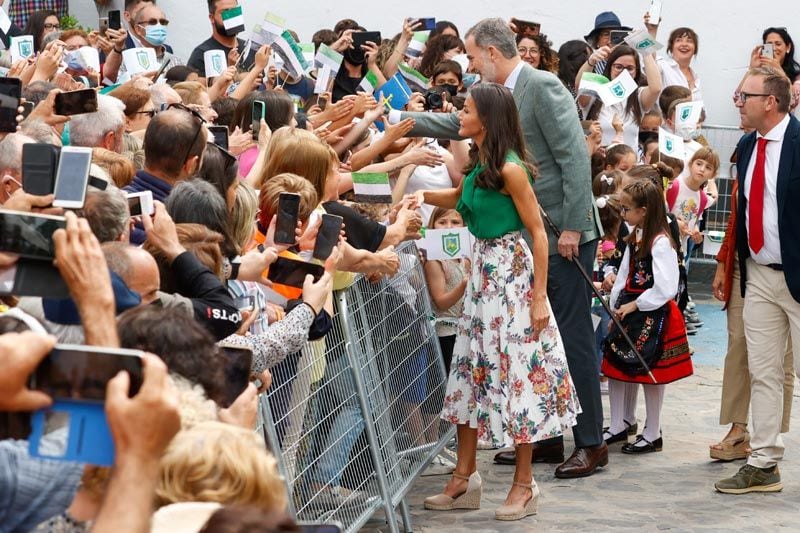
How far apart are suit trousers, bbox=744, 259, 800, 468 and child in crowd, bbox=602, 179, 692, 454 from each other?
0.61 meters

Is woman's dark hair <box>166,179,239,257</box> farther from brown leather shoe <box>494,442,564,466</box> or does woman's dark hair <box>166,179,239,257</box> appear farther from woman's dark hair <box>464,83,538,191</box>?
brown leather shoe <box>494,442,564,466</box>

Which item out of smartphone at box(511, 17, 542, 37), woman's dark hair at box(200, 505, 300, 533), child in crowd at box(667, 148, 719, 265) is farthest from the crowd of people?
smartphone at box(511, 17, 542, 37)

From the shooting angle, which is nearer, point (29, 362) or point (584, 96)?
point (29, 362)

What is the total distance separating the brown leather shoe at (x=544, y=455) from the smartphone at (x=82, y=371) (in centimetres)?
509

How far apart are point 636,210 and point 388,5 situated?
7184mm

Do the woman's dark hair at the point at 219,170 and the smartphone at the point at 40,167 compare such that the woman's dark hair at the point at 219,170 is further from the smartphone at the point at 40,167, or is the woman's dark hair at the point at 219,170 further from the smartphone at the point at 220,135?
the smartphone at the point at 40,167

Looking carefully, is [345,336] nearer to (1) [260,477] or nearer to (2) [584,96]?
(1) [260,477]

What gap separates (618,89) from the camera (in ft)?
29.8

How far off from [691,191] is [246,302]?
596 cm

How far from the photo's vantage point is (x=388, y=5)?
45.0ft

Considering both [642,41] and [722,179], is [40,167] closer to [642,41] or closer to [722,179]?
[642,41]

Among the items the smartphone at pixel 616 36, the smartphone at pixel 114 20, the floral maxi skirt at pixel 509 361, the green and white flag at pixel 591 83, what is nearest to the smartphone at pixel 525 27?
the smartphone at pixel 616 36

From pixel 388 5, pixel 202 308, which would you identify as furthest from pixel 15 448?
pixel 388 5

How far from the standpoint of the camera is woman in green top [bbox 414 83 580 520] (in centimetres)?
582
